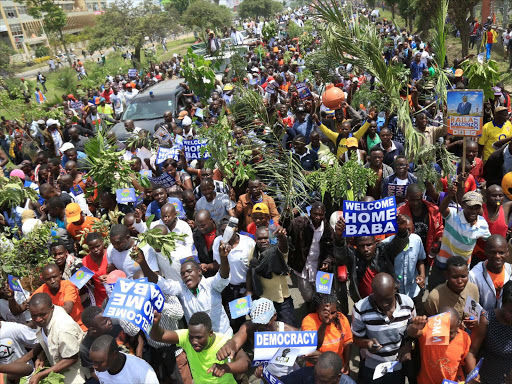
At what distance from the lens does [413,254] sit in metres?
4.57

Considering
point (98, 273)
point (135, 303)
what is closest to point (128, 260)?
point (98, 273)

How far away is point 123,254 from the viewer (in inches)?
202

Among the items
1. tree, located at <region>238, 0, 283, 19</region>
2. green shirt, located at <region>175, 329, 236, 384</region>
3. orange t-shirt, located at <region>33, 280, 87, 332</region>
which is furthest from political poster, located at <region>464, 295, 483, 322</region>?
tree, located at <region>238, 0, 283, 19</region>

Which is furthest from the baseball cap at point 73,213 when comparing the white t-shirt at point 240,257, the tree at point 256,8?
the tree at point 256,8

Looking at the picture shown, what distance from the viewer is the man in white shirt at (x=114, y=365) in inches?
134

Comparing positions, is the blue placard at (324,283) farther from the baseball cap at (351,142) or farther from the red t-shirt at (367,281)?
the baseball cap at (351,142)

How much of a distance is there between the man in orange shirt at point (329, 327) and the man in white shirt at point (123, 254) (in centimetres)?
202

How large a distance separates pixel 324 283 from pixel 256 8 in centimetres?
7289

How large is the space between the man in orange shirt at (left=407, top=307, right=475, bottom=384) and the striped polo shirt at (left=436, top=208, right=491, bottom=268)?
1.35 m

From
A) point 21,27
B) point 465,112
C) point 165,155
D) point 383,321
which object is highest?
point 21,27

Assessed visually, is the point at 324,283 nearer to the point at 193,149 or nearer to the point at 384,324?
the point at 384,324

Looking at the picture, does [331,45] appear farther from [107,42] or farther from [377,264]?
[107,42]

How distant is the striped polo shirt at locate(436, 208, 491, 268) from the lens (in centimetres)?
464

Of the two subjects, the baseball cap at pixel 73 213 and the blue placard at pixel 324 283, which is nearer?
the blue placard at pixel 324 283
